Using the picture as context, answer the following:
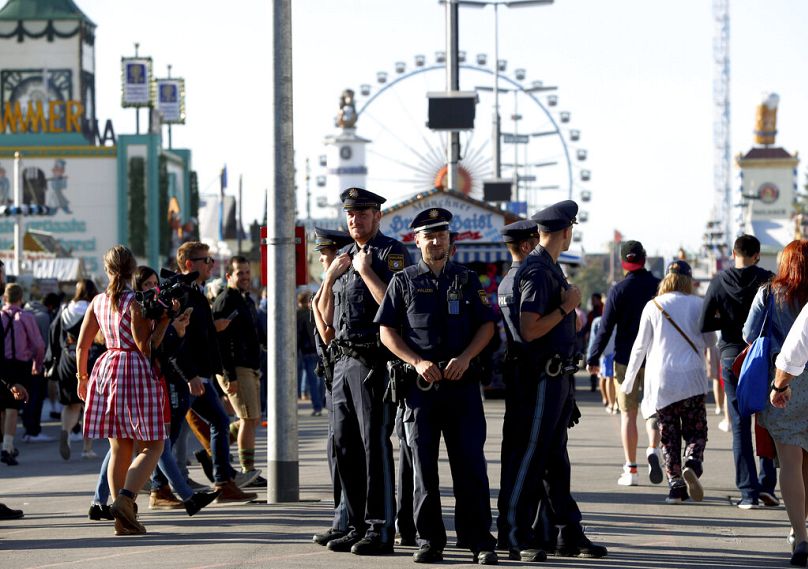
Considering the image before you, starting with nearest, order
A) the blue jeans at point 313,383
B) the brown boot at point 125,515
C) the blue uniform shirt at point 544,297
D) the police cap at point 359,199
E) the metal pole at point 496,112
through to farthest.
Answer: the blue uniform shirt at point 544,297 → the police cap at point 359,199 → the brown boot at point 125,515 → the blue jeans at point 313,383 → the metal pole at point 496,112

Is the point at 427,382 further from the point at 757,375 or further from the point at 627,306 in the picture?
the point at 627,306

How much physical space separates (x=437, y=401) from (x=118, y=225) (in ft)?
248

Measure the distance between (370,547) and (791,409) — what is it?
2456 mm

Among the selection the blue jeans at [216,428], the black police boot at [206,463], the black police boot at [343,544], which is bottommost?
the black police boot at [343,544]

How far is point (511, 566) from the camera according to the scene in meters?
8.45

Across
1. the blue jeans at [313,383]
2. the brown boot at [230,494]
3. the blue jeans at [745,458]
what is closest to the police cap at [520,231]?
the blue jeans at [745,458]

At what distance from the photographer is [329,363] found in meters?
9.47

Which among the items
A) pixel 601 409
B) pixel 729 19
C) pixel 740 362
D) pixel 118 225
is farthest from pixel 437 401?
pixel 729 19

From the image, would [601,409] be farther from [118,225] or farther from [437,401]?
[118,225]

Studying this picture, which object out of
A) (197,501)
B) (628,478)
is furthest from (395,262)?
(628,478)

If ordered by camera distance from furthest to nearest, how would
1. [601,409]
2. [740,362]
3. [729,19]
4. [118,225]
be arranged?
1. [729,19]
2. [118,225]
3. [601,409]
4. [740,362]

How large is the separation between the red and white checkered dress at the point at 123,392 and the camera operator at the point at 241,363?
7.54 feet

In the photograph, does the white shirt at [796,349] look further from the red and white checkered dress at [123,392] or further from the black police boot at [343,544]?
the red and white checkered dress at [123,392]

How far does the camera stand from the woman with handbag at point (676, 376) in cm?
1163
